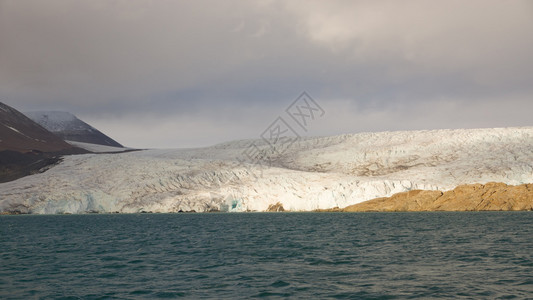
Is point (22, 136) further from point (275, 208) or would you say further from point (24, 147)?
point (275, 208)

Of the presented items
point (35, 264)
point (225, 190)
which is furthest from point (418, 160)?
point (35, 264)

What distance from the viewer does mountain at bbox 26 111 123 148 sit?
17718 centimetres

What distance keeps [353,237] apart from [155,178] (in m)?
50.3

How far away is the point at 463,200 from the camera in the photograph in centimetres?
5878

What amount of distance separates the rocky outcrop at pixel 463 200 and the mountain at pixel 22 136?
9077 centimetres

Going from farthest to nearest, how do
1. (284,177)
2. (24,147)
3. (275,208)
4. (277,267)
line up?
(24,147) → (284,177) → (275,208) → (277,267)

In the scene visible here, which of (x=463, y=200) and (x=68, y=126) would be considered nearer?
(x=463, y=200)

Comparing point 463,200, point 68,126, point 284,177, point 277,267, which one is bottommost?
point 277,267

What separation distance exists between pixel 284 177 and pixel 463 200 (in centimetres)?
2522

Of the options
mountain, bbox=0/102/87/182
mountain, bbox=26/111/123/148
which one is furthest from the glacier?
mountain, bbox=26/111/123/148

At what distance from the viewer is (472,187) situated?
5916cm

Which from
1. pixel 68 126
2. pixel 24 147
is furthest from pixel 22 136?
pixel 68 126

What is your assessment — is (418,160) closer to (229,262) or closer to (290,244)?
(290,244)

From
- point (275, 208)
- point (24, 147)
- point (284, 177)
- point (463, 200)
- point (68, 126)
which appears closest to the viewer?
point (463, 200)
